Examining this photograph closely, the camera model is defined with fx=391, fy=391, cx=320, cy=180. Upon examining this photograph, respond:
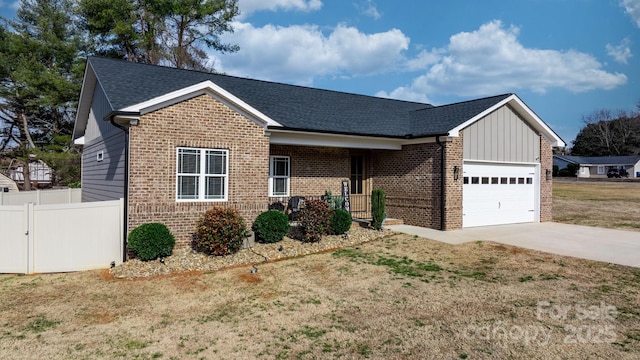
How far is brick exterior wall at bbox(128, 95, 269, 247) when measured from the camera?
9.45 metres

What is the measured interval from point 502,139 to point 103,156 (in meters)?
14.2

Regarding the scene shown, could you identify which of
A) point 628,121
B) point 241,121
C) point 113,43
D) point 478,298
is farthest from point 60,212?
point 628,121

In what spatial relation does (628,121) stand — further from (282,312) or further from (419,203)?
(282,312)

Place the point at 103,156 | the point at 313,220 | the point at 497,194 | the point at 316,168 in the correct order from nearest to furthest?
the point at 313,220
the point at 103,156
the point at 316,168
the point at 497,194

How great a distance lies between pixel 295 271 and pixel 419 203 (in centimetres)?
707

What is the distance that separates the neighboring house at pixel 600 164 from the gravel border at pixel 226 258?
68161mm

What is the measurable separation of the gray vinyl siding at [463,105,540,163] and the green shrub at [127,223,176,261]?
33.3 feet

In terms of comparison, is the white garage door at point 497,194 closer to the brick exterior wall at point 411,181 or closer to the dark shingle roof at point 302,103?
the brick exterior wall at point 411,181

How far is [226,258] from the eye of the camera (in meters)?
9.41

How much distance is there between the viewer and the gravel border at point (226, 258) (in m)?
8.54

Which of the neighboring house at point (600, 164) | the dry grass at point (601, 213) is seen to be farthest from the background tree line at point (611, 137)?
the dry grass at point (601, 213)

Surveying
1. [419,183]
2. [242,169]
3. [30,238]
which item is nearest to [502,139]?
[419,183]

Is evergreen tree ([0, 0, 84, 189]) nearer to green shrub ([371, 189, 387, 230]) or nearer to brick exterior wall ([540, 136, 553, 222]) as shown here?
green shrub ([371, 189, 387, 230])

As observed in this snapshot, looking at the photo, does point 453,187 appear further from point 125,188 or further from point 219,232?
point 125,188
